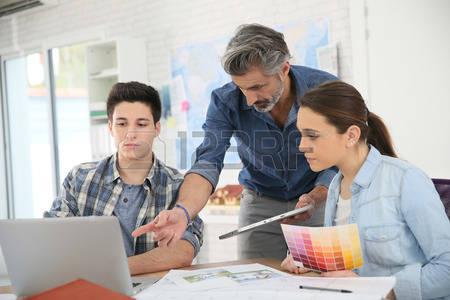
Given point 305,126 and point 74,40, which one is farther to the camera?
point 74,40

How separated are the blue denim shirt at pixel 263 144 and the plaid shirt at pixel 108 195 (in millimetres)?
140

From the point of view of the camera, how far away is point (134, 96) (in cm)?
203

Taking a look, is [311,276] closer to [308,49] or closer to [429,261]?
[429,261]

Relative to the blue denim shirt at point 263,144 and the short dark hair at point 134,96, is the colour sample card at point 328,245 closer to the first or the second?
the blue denim shirt at point 263,144

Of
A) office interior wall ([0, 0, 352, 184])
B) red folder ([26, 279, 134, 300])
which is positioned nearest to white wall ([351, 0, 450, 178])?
office interior wall ([0, 0, 352, 184])

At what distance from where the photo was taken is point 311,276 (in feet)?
4.37

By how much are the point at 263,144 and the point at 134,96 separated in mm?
506

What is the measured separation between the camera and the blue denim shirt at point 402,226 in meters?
1.31

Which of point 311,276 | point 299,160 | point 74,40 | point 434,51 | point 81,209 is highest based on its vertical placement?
point 74,40

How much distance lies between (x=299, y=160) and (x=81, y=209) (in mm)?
781

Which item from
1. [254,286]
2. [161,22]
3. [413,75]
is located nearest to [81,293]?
[254,286]

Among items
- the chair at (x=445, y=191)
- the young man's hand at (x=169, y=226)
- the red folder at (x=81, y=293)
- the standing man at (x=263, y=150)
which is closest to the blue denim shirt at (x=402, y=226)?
the chair at (x=445, y=191)

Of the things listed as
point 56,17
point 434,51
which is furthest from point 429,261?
point 56,17

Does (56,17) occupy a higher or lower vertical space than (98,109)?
higher
